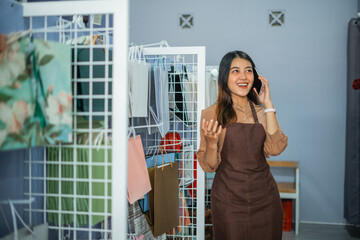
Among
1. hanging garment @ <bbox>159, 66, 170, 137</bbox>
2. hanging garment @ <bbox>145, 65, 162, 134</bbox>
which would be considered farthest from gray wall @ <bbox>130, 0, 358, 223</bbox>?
hanging garment @ <bbox>145, 65, 162, 134</bbox>

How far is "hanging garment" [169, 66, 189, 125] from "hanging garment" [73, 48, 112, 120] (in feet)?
3.76

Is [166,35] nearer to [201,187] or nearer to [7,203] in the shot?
[201,187]

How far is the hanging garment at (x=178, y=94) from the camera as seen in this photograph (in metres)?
2.73

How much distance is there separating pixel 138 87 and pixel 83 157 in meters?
0.68

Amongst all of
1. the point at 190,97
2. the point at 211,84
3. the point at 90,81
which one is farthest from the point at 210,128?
the point at 211,84

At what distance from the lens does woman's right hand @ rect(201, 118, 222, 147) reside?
183cm

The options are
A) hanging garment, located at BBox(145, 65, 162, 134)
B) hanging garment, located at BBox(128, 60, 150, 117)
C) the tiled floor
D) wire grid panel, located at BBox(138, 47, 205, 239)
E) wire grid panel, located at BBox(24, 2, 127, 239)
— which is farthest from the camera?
the tiled floor

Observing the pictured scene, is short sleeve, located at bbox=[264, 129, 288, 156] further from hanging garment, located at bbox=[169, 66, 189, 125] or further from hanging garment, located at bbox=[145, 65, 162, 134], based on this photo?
hanging garment, located at bbox=[169, 66, 189, 125]

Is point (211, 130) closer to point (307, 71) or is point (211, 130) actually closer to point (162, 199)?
point (162, 199)

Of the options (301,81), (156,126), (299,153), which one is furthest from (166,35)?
(156,126)

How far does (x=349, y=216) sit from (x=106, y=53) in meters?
3.78

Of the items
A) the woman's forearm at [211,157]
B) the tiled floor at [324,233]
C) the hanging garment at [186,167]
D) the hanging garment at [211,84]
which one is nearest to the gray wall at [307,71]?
the tiled floor at [324,233]

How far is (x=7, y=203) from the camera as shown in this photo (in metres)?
1.59

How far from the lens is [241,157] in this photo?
6.57 feet
